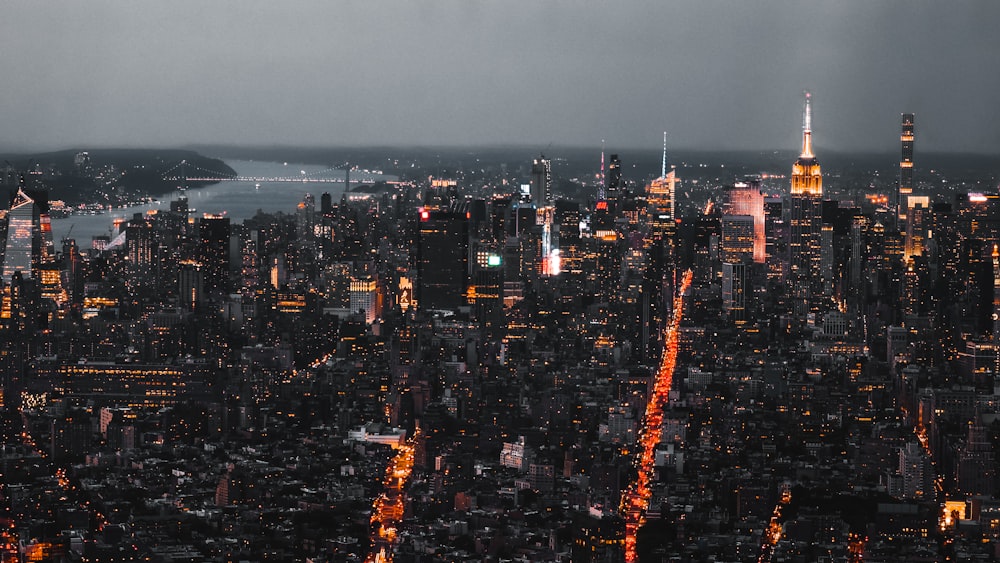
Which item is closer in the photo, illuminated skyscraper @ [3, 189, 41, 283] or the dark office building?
illuminated skyscraper @ [3, 189, 41, 283]

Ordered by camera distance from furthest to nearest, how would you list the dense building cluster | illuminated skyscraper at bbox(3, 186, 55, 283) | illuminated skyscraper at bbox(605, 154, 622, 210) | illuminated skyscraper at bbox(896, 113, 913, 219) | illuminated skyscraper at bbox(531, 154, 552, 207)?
illuminated skyscraper at bbox(605, 154, 622, 210), illuminated skyscraper at bbox(531, 154, 552, 207), illuminated skyscraper at bbox(3, 186, 55, 283), illuminated skyscraper at bbox(896, 113, 913, 219), the dense building cluster

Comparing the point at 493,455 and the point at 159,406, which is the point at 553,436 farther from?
Answer: the point at 159,406

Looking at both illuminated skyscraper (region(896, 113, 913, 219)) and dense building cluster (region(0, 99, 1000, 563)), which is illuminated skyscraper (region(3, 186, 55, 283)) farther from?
illuminated skyscraper (region(896, 113, 913, 219))

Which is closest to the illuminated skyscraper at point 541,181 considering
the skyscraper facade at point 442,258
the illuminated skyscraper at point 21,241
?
the skyscraper facade at point 442,258

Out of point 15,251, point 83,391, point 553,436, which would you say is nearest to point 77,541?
point 553,436

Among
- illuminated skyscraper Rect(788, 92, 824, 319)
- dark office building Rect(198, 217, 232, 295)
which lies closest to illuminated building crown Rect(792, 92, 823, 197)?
illuminated skyscraper Rect(788, 92, 824, 319)

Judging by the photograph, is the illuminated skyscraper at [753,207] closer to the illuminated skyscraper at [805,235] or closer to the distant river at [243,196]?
the illuminated skyscraper at [805,235]
